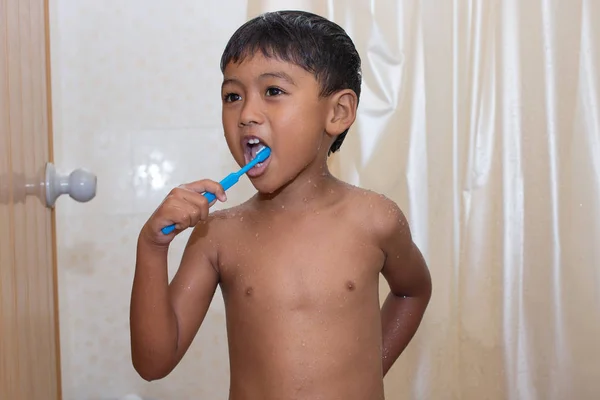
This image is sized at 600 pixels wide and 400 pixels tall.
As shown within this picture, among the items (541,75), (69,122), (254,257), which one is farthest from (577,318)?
(69,122)

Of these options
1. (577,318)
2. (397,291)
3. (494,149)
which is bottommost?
(577,318)

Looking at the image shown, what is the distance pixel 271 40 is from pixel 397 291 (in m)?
0.40

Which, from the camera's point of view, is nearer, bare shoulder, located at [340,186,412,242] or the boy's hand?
the boy's hand

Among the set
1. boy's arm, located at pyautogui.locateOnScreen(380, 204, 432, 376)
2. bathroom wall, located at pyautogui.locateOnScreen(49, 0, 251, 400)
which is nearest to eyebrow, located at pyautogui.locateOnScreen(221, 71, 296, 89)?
boy's arm, located at pyautogui.locateOnScreen(380, 204, 432, 376)

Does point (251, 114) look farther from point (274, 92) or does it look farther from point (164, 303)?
point (164, 303)

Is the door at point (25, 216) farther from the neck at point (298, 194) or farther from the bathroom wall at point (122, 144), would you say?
the bathroom wall at point (122, 144)

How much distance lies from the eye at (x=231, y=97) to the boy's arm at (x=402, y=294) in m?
0.25

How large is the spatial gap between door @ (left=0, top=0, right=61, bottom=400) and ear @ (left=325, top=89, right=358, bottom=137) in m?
0.32

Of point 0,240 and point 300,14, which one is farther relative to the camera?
point 300,14

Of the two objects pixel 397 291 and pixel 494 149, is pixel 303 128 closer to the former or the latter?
pixel 397 291

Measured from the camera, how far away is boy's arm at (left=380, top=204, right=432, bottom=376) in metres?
0.92

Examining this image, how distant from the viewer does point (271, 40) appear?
793mm

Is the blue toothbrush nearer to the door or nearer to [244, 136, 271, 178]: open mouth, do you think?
[244, 136, 271, 178]: open mouth

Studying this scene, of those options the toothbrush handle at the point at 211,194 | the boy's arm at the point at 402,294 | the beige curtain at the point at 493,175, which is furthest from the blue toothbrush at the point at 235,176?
the beige curtain at the point at 493,175
